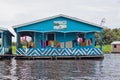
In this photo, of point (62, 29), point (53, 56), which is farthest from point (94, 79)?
point (62, 29)

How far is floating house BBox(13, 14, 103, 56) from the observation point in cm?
3700

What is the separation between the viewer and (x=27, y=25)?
38188 mm

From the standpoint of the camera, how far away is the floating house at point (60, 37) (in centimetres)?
3700

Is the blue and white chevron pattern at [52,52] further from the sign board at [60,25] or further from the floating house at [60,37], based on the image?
the sign board at [60,25]

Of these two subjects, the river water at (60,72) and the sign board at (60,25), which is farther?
the sign board at (60,25)

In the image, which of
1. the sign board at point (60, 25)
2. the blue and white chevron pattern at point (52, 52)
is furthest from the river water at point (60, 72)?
the sign board at point (60, 25)

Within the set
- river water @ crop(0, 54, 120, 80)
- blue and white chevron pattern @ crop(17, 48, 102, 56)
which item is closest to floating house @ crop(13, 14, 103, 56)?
blue and white chevron pattern @ crop(17, 48, 102, 56)

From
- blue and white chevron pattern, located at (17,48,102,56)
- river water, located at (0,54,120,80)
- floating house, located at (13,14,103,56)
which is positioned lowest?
river water, located at (0,54,120,80)

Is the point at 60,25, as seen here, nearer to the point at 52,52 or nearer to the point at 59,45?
the point at 59,45

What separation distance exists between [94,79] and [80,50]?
62.9 ft

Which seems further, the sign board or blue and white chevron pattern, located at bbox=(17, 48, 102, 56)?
the sign board

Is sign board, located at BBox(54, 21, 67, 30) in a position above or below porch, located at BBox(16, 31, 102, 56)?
above

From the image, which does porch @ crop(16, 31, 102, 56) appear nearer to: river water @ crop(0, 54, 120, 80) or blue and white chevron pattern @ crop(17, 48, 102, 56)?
blue and white chevron pattern @ crop(17, 48, 102, 56)

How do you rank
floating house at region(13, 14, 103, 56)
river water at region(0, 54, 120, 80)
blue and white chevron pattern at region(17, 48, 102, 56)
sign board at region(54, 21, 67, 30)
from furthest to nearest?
sign board at region(54, 21, 67, 30) < floating house at region(13, 14, 103, 56) < blue and white chevron pattern at region(17, 48, 102, 56) < river water at region(0, 54, 120, 80)
